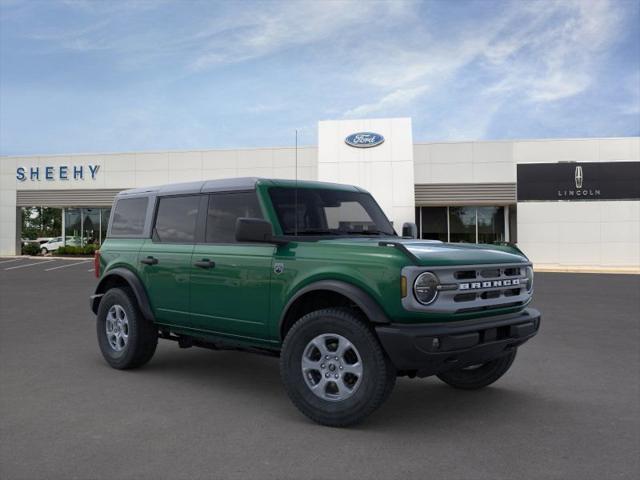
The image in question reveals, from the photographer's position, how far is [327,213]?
18.1 ft

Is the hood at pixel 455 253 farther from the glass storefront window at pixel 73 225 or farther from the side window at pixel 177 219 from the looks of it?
the glass storefront window at pixel 73 225

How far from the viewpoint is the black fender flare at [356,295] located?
13.6 ft

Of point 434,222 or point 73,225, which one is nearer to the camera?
point 434,222

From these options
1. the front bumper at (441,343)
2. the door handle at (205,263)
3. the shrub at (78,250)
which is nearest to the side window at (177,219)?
the door handle at (205,263)

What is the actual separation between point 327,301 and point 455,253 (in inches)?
44.4

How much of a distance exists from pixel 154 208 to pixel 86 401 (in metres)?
2.20

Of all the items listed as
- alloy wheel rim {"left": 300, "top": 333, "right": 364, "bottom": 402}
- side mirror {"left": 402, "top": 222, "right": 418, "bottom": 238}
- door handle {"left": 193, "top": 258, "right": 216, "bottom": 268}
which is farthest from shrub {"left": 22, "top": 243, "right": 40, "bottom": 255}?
alloy wheel rim {"left": 300, "top": 333, "right": 364, "bottom": 402}

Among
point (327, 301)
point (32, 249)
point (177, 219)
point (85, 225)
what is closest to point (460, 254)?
point (327, 301)

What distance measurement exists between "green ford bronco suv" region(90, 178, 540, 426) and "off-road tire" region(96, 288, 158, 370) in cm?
1

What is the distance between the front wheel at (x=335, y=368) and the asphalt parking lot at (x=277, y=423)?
17 cm

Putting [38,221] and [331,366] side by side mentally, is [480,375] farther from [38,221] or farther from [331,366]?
[38,221]

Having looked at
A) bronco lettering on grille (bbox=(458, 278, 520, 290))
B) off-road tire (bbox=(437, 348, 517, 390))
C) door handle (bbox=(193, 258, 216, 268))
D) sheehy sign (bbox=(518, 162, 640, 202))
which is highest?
sheehy sign (bbox=(518, 162, 640, 202))

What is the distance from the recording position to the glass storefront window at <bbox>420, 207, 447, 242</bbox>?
101 ft

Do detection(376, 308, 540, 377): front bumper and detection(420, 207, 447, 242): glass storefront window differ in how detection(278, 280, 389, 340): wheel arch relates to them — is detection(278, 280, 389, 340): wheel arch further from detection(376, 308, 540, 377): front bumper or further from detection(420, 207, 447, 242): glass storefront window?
detection(420, 207, 447, 242): glass storefront window
